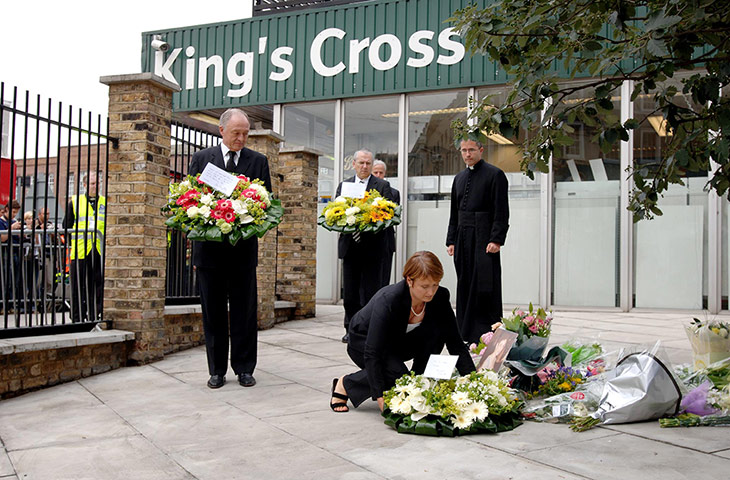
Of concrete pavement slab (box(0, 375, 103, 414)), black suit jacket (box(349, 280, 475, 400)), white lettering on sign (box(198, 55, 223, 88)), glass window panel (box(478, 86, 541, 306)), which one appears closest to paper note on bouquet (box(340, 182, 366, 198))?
black suit jacket (box(349, 280, 475, 400))

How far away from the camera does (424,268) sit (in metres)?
3.69

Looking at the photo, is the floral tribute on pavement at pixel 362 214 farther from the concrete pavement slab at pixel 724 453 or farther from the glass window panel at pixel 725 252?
the glass window panel at pixel 725 252

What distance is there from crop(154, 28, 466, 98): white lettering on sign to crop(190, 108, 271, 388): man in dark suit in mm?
6449

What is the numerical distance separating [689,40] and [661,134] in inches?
306

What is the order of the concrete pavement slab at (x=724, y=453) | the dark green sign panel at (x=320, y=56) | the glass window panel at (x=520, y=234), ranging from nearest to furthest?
1. the concrete pavement slab at (x=724, y=453)
2. the glass window panel at (x=520, y=234)
3. the dark green sign panel at (x=320, y=56)

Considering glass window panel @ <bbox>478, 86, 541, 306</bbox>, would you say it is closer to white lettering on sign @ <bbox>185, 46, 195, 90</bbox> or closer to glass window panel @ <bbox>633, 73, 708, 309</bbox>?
glass window panel @ <bbox>633, 73, 708, 309</bbox>

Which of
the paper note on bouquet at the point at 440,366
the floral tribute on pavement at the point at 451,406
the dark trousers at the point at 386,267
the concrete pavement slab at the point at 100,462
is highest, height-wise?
the dark trousers at the point at 386,267

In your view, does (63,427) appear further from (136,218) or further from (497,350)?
(497,350)

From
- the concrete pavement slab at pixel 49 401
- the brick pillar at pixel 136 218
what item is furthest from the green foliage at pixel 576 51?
the brick pillar at pixel 136 218

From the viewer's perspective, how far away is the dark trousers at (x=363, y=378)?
3.85 m

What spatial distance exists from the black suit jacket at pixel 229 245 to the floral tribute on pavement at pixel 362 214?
49.5 inches

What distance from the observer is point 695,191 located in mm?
9992

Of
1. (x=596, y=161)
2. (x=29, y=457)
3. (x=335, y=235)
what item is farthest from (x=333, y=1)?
(x=29, y=457)

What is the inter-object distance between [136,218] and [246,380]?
1.73 meters
